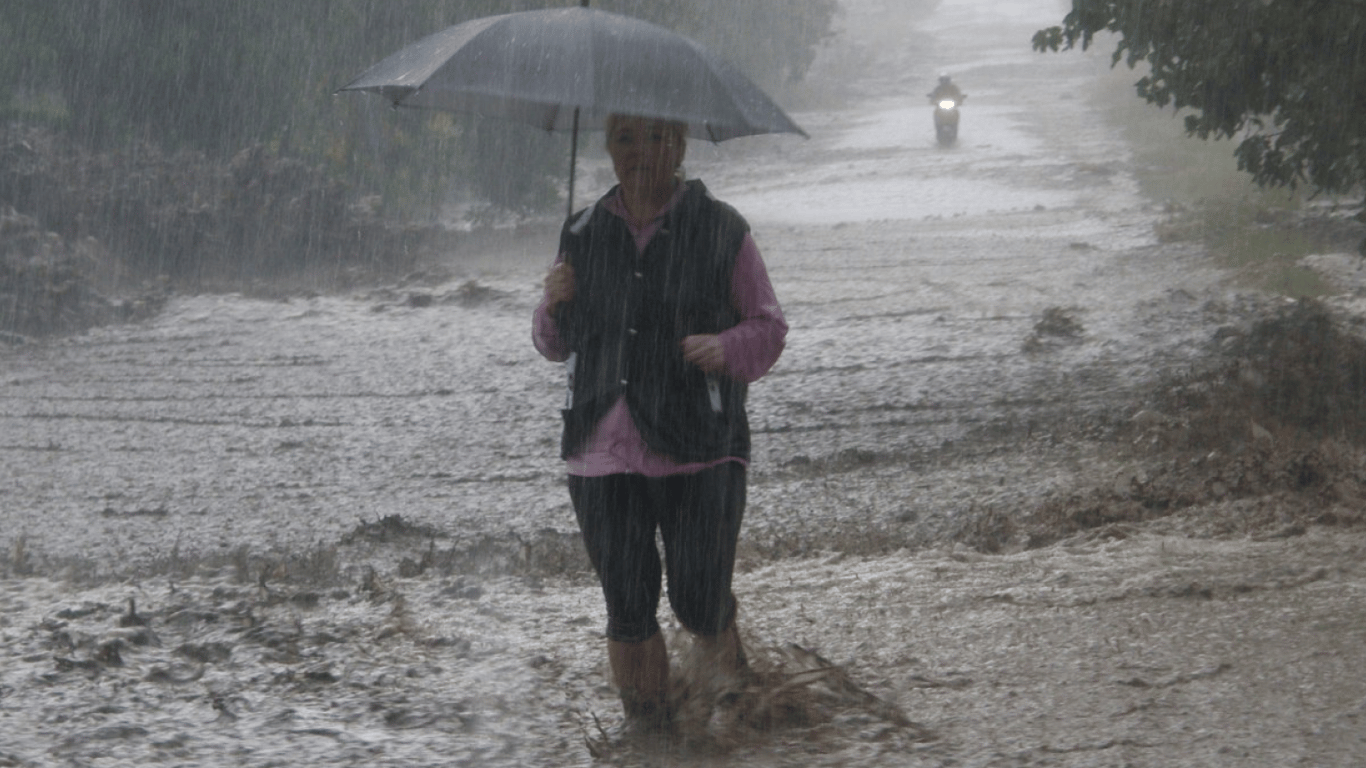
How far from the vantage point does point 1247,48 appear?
7.67 metres

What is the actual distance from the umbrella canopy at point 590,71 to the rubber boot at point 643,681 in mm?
1229

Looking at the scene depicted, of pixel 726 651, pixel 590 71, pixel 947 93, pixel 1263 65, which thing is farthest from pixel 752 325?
pixel 947 93

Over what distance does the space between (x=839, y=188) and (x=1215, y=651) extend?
58.5 feet

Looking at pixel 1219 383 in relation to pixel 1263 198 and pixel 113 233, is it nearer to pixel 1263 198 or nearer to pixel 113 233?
pixel 1263 198

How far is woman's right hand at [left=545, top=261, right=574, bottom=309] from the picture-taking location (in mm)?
3459

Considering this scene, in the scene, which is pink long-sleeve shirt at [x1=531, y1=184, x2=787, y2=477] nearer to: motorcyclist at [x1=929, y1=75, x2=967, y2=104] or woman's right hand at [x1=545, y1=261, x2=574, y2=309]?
woman's right hand at [x1=545, y1=261, x2=574, y2=309]

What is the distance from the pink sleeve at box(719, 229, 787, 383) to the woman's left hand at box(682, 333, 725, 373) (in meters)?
0.01

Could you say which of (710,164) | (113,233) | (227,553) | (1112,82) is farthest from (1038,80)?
(227,553)

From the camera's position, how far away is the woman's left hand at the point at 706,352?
3.32 meters

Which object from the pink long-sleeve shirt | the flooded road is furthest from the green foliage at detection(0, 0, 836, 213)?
the pink long-sleeve shirt

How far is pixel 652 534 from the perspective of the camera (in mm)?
3479

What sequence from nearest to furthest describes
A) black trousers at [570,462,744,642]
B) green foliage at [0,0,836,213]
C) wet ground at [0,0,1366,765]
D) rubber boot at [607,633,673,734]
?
black trousers at [570,462,744,642] → rubber boot at [607,633,673,734] → wet ground at [0,0,1366,765] → green foliage at [0,0,836,213]

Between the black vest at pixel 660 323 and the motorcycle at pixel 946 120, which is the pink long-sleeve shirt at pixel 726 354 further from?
the motorcycle at pixel 946 120

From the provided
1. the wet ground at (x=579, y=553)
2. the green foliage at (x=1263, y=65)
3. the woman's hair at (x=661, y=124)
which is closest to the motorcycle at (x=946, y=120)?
the wet ground at (x=579, y=553)
